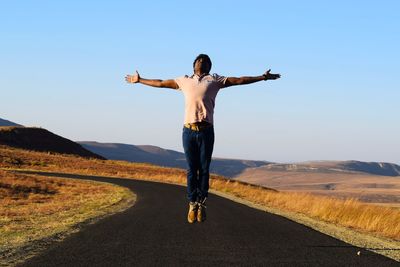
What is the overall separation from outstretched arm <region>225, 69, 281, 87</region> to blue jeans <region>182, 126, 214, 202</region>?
78 cm

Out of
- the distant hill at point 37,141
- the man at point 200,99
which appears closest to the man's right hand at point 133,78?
the man at point 200,99

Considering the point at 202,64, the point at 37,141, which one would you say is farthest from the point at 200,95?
the point at 37,141

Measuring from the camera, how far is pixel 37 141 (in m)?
121

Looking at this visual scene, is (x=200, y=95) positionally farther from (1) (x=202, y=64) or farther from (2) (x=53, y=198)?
(2) (x=53, y=198)

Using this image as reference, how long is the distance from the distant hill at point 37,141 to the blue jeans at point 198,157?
10803 cm

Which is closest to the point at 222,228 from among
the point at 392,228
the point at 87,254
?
the point at 87,254

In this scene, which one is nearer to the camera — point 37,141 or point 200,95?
point 200,95

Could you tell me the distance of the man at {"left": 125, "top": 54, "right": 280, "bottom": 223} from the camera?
8398 mm

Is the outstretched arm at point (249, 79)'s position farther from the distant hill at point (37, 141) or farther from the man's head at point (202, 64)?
the distant hill at point (37, 141)

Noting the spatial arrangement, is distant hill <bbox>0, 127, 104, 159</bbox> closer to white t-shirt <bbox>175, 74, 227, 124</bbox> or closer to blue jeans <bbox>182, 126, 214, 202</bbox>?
blue jeans <bbox>182, 126, 214, 202</bbox>

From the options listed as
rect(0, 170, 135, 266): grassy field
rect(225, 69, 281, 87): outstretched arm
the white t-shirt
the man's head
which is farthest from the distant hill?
rect(225, 69, 281, 87): outstretched arm

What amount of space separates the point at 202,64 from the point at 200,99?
2.08ft

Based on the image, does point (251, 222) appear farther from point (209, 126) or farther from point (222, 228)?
point (209, 126)

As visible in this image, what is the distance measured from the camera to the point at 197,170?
9.05m
